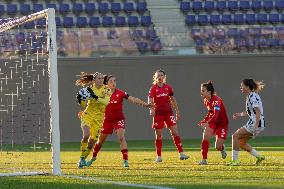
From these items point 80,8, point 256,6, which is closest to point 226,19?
point 256,6

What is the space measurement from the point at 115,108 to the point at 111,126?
329 mm

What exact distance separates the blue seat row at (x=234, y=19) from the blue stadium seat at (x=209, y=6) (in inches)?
18.5

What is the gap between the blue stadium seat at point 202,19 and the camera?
105 feet

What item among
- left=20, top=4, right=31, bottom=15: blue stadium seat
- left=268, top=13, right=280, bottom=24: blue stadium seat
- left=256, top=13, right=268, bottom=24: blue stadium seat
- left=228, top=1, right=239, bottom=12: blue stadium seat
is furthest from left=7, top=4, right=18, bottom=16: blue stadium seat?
left=268, top=13, right=280, bottom=24: blue stadium seat

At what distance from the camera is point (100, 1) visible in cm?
3259

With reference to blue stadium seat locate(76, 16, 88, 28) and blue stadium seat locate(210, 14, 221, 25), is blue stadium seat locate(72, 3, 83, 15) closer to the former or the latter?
blue stadium seat locate(76, 16, 88, 28)

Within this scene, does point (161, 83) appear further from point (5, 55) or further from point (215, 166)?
point (5, 55)

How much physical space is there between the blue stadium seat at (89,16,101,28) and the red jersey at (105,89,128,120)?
52.1 ft

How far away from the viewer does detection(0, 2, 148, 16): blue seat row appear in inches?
1229

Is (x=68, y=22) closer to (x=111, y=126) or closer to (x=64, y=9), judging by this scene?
(x=64, y=9)

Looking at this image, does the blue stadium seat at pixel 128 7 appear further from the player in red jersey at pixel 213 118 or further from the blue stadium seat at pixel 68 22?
the player in red jersey at pixel 213 118

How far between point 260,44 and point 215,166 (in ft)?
52.3

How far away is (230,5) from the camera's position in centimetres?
3322

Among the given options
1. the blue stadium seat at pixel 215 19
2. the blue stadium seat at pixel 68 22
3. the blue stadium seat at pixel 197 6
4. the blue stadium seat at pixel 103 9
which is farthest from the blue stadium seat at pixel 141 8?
the blue stadium seat at pixel 68 22
